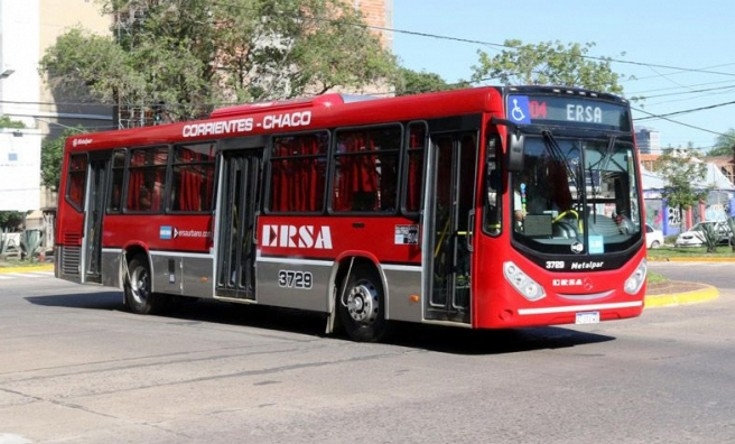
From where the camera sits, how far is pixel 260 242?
1512 cm

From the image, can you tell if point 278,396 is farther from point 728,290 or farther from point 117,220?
point 728,290

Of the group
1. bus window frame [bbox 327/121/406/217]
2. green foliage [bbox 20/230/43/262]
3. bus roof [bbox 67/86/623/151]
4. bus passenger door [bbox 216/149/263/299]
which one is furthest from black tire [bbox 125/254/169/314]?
green foliage [bbox 20/230/43/262]

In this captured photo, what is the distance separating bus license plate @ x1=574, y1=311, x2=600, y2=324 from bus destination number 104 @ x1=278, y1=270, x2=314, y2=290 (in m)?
3.82

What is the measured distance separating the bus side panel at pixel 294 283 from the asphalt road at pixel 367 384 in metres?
0.49

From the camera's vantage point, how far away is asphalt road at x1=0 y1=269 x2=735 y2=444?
26.7 ft

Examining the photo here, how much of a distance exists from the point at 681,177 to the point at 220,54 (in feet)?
98.0

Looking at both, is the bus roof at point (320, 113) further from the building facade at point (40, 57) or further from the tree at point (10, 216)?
the building facade at point (40, 57)

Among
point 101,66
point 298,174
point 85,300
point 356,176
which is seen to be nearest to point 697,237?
point 101,66

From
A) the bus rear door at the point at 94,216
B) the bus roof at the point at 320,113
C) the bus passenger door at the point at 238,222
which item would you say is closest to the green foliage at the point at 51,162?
the bus rear door at the point at 94,216

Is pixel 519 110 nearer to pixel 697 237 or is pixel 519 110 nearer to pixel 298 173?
pixel 298 173

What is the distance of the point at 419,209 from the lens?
497 inches

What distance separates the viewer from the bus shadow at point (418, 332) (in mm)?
13227

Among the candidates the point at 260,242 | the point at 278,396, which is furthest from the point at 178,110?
the point at 278,396

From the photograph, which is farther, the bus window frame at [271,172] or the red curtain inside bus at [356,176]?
the bus window frame at [271,172]
